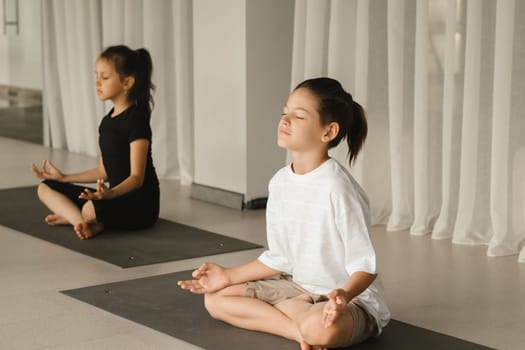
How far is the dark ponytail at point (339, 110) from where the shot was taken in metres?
2.77

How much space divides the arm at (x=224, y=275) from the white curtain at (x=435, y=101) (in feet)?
4.42

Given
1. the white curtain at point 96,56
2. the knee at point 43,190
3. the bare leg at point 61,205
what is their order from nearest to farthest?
the bare leg at point 61,205, the knee at point 43,190, the white curtain at point 96,56

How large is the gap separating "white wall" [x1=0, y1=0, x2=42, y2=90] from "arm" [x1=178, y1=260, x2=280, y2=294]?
4.55 m

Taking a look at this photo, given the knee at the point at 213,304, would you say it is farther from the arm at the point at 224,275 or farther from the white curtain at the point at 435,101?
the white curtain at the point at 435,101

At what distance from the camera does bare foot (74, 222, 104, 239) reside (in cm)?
412

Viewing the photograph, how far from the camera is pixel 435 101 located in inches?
168

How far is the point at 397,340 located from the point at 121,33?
150 inches

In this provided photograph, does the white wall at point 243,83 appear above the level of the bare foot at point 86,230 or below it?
above

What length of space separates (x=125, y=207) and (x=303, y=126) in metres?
1.61

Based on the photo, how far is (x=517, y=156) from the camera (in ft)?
12.9

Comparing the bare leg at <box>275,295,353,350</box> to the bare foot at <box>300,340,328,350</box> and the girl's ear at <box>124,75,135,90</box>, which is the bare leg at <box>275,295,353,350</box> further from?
the girl's ear at <box>124,75,135,90</box>

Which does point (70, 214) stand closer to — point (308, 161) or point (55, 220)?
point (55, 220)

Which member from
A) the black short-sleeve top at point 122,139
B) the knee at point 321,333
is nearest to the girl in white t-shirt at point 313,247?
the knee at point 321,333

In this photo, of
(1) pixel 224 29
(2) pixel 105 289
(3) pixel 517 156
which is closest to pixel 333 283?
(2) pixel 105 289
